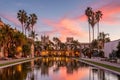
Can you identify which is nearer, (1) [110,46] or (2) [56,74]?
(2) [56,74]

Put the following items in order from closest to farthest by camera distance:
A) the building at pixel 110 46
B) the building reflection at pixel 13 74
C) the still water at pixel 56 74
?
1. the building reflection at pixel 13 74
2. the still water at pixel 56 74
3. the building at pixel 110 46

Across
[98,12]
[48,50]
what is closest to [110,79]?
[98,12]

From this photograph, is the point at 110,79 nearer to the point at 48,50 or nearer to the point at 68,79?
the point at 68,79

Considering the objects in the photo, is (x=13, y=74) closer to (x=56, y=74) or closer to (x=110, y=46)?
(x=56, y=74)

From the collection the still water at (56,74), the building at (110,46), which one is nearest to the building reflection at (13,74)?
the still water at (56,74)

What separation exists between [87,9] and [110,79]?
264 ft

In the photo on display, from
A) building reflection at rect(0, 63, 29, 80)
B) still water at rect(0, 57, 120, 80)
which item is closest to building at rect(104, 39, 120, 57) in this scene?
still water at rect(0, 57, 120, 80)

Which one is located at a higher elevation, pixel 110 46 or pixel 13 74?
pixel 110 46

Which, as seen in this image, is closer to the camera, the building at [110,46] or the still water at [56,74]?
the still water at [56,74]

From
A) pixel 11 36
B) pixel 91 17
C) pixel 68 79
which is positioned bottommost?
pixel 68 79

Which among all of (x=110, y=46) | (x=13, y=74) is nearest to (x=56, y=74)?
(x=13, y=74)

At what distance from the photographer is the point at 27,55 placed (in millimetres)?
111938

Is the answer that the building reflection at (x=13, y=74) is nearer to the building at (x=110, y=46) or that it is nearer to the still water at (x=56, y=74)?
the still water at (x=56, y=74)

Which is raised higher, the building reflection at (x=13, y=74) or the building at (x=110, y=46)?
the building at (x=110, y=46)
